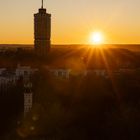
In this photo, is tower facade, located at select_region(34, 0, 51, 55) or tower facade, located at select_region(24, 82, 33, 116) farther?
tower facade, located at select_region(34, 0, 51, 55)

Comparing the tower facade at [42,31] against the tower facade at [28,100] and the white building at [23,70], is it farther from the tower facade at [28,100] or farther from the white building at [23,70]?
the tower facade at [28,100]

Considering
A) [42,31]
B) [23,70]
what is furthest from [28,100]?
[42,31]

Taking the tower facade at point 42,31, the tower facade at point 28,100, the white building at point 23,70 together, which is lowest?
the tower facade at point 28,100

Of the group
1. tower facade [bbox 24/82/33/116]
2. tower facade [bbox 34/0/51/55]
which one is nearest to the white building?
tower facade [bbox 24/82/33/116]

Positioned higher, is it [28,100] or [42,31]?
[42,31]

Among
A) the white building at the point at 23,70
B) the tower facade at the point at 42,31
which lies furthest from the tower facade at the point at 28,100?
the tower facade at the point at 42,31

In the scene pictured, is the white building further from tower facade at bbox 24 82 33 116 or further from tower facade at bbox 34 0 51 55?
tower facade at bbox 34 0 51 55

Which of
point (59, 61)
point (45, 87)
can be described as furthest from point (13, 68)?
point (45, 87)

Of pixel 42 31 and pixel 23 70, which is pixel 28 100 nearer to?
pixel 23 70

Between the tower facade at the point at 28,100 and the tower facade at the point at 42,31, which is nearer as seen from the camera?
the tower facade at the point at 28,100

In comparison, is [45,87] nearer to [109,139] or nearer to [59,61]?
[109,139]

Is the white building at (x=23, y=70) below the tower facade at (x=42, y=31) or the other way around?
below
